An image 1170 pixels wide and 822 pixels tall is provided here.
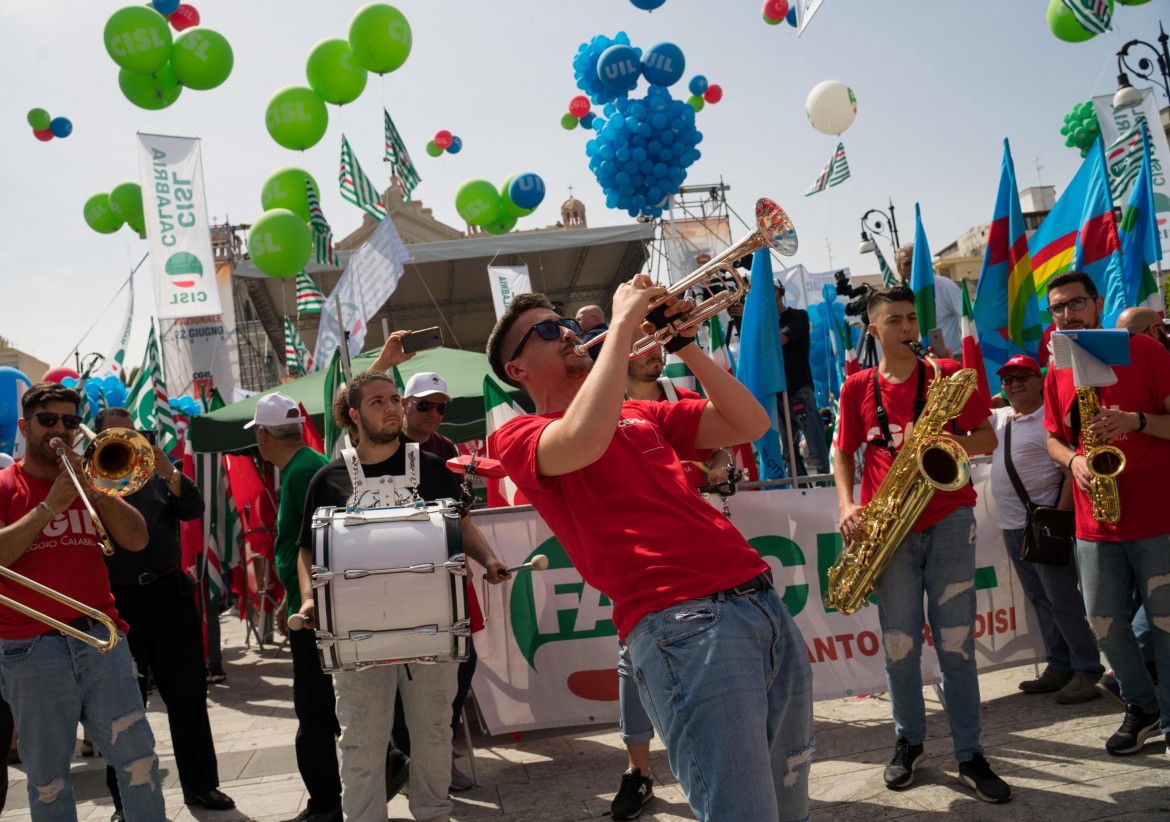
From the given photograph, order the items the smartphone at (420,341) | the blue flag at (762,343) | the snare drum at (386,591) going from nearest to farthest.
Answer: the snare drum at (386,591) → the smartphone at (420,341) → the blue flag at (762,343)

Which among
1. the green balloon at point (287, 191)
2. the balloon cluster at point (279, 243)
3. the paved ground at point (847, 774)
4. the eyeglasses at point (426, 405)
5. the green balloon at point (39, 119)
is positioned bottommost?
the paved ground at point (847, 774)

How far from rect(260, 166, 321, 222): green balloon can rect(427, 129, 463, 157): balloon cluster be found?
6156mm

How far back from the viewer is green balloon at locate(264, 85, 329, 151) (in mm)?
14523

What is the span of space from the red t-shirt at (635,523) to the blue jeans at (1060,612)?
3468mm

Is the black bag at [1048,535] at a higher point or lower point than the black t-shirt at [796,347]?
lower

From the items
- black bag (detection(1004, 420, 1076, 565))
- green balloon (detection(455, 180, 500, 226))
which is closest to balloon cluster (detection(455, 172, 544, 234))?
green balloon (detection(455, 180, 500, 226))

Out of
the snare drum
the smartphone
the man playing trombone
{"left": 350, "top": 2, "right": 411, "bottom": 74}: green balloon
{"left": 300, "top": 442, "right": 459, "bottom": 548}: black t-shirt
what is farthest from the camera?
{"left": 350, "top": 2, "right": 411, "bottom": 74}: green balloon

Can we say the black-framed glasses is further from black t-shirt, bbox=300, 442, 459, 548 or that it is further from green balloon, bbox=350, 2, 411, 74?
green balloon, bbox=350, 2, 411, 74

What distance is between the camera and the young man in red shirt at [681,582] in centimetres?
219

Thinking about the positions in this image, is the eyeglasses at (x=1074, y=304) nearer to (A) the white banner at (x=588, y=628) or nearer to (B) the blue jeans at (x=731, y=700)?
(A) the white banner at (x=588, y=628)

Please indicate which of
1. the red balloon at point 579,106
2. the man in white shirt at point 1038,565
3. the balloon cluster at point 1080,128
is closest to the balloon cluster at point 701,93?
the red balloon at point 579,106

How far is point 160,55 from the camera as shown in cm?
1394

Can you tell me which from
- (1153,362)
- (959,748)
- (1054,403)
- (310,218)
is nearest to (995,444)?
(1054,403)

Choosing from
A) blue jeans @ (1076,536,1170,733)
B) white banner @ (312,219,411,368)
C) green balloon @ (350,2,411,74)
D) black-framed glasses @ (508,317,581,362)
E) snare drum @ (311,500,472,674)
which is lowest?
blue jeans @ (1076,536,1170,733)
